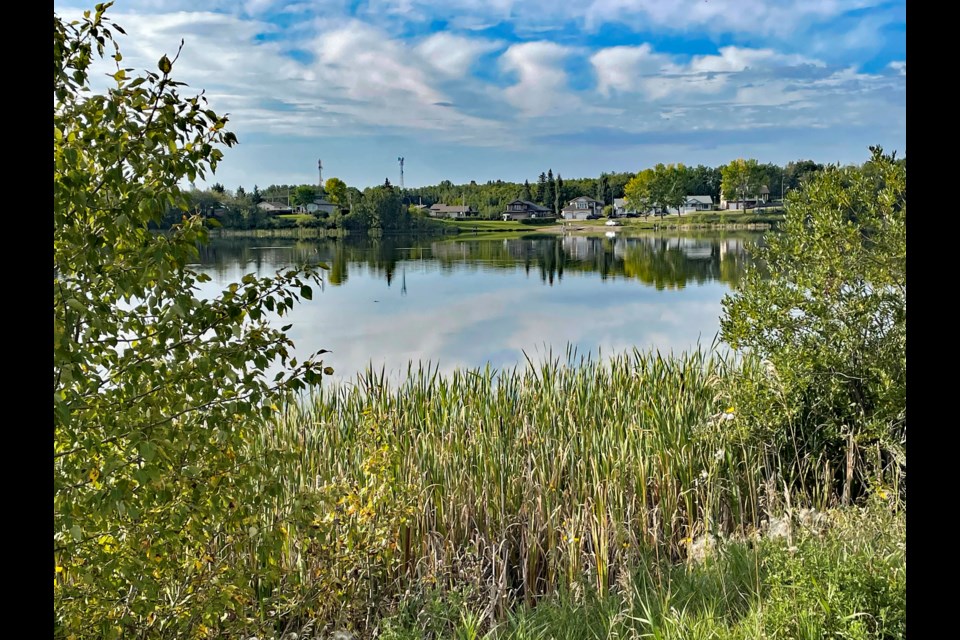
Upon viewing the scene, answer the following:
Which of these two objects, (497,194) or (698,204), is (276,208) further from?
(698,204)

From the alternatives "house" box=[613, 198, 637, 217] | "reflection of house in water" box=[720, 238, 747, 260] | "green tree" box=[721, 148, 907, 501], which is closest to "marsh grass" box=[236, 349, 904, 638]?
"green tree" box=[721, 148, 907, 501]

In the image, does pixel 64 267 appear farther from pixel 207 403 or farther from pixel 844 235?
pixel 844 235

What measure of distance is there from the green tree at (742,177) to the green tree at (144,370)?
46249 mm

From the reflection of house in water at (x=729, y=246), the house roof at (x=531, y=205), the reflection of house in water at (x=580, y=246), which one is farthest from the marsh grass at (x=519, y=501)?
the house roof at (x=531, y=205)

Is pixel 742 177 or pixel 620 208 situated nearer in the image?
pixel 742 177

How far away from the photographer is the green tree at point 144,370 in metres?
2.38

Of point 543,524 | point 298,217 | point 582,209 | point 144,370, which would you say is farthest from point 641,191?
point 144,370

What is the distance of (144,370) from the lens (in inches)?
97.1

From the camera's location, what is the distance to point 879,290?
4977 mm

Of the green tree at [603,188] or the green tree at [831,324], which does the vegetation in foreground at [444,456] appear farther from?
the green tree at [603,188]

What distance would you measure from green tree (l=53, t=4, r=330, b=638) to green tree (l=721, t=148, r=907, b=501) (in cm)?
373

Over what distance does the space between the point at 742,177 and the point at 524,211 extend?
21.8 metres

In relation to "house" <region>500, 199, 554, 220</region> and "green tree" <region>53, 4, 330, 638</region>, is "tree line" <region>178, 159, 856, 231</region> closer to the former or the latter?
"house" <region>500, 199, 554, 220</region>
